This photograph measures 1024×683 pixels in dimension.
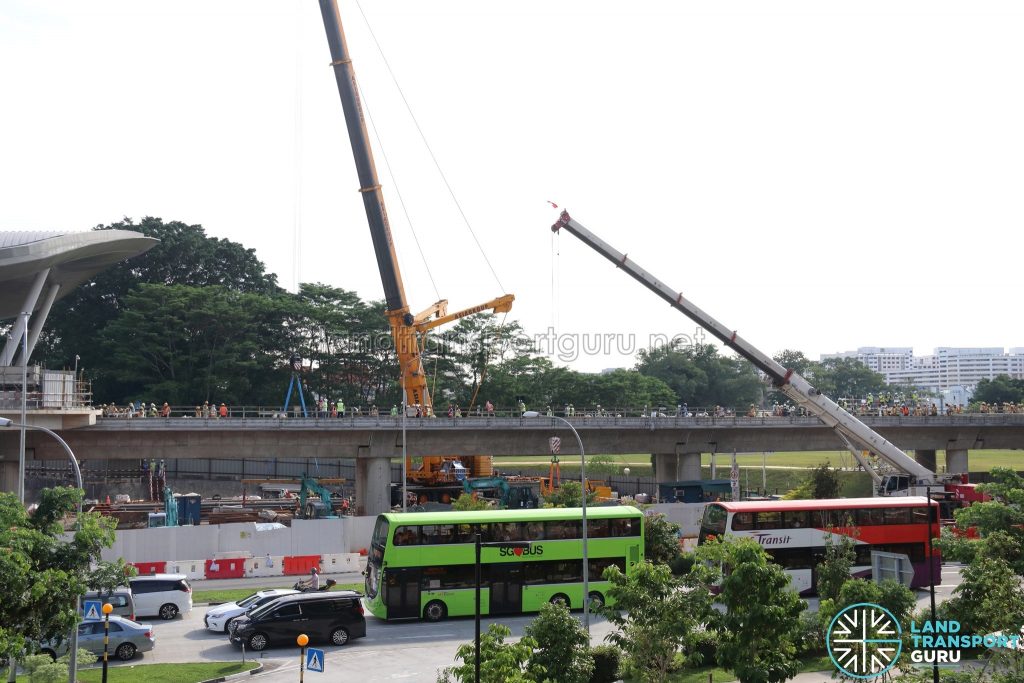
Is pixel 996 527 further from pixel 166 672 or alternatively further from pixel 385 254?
pixel 385 254

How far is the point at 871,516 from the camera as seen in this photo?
3500 cm

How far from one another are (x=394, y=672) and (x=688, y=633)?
29.4ft

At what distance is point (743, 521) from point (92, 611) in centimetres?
2081

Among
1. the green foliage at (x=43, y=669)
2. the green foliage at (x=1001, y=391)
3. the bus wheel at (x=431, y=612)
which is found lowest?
the bus wheel at (x=431, y=612)

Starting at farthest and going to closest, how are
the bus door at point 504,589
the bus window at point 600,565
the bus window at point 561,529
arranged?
the bus window at point 600,565 < the bus window at point 561,529 < the bus door at point 504,589

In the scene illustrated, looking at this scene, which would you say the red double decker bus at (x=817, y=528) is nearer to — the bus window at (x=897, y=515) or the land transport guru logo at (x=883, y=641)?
the bus window at (x=897, y=515)

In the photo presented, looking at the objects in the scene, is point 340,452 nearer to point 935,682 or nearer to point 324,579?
point 324,579

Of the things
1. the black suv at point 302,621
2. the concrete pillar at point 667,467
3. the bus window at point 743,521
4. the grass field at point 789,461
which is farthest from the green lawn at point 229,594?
the grass field at point 789,461

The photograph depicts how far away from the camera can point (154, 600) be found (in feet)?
Result: 111

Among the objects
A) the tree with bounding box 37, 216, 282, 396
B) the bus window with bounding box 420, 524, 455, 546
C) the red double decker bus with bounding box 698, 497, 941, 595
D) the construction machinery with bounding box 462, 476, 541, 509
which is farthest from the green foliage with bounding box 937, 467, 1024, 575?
the tree with bounding box 37, 216, 282, 396

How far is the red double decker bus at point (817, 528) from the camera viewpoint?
3359 centimetres

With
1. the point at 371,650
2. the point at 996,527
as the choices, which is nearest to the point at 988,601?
the point at 996,527

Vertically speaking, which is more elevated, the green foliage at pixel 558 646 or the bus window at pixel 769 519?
the bus window at pixel 769 519

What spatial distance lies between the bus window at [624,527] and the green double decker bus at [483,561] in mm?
331
